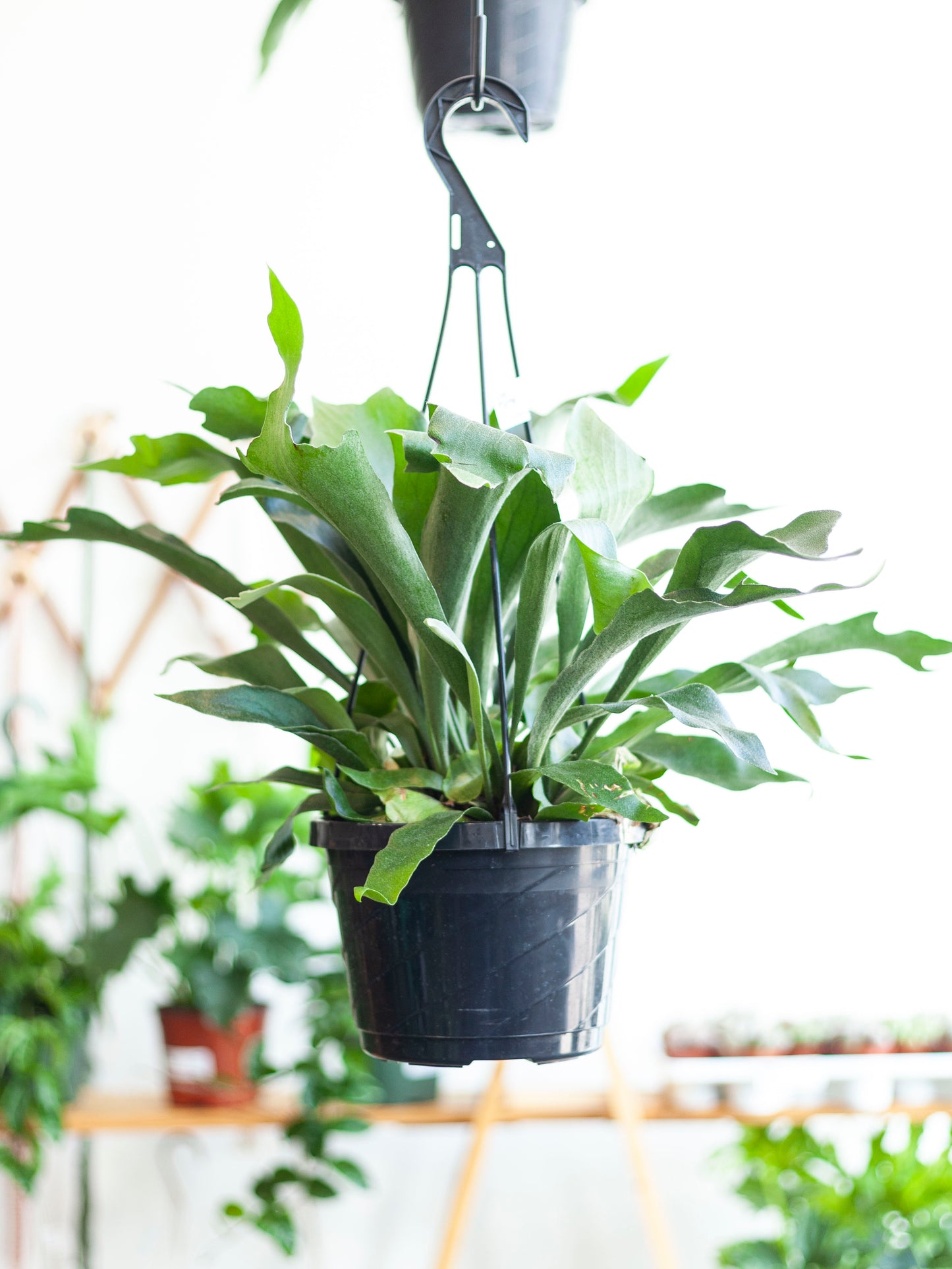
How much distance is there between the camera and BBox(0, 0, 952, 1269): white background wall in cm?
201

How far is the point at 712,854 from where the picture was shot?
2.03 meters

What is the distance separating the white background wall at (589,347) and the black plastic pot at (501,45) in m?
1.15

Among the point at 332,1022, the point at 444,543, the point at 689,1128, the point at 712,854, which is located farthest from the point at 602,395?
the point at 689,1128

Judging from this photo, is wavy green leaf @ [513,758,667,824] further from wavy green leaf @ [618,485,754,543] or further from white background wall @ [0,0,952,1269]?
white background wall @ [0,0,952,1269]

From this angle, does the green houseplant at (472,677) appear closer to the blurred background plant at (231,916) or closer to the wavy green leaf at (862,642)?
the wavy green leaf at (862,642)

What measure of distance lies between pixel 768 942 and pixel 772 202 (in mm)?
1365

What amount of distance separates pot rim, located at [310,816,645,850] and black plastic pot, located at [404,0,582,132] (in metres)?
0.51

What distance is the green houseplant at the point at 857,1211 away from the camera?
1.60 metres

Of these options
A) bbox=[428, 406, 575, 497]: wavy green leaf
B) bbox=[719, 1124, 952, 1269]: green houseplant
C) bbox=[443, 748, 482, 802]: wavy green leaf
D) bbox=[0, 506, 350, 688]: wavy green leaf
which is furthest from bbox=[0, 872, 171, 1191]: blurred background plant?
bbox=[428, 406, 575, 497]: wavy green leaf

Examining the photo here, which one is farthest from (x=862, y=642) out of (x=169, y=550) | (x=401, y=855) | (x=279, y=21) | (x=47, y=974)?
(x=47, y=974)

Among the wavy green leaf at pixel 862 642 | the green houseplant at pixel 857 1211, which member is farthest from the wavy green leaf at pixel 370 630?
the green houseplant at pixel 857 1211

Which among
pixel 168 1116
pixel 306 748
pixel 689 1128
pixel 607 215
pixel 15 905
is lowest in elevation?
pixel 689 1128

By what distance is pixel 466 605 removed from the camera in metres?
0.67

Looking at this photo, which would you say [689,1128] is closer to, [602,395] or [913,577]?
[913,577]
